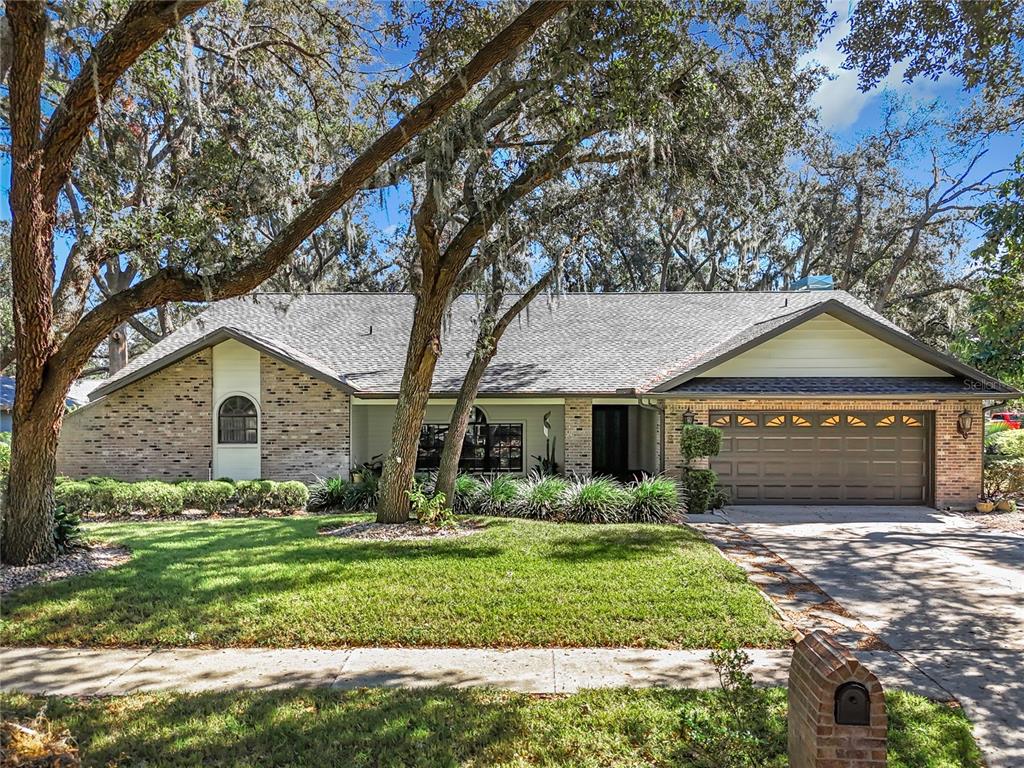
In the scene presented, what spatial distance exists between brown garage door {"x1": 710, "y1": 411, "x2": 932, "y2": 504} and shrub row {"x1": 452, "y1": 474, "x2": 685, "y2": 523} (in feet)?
6.63

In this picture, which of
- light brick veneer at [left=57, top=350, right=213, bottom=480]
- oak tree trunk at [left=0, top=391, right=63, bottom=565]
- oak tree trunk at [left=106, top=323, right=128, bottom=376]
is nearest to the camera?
oak tree trunk at [left=0, top=391, right=63, bottom=565]

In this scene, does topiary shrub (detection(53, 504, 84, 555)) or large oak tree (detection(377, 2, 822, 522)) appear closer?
large oak tree (detection(377, 2, 822, 522))

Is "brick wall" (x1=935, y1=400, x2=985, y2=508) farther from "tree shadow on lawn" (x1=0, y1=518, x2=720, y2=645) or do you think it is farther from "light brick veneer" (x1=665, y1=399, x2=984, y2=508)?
"tree shadow on lawn" (x1=0, y1=518, x2=720, y2=645)

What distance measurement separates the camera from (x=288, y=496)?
12453 mm

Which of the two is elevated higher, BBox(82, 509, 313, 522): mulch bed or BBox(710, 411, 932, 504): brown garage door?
BBox(710, 411, 932, 504): brown garage door

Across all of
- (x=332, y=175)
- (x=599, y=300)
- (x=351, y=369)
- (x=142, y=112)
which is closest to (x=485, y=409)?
(x=351, y=369)

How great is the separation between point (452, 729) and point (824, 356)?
1194cm

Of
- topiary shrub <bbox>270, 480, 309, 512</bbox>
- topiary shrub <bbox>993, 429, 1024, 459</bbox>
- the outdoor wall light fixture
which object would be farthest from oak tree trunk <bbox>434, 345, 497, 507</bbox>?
topiary shrub <bbox>993, 429, 1024, 459</bbox>

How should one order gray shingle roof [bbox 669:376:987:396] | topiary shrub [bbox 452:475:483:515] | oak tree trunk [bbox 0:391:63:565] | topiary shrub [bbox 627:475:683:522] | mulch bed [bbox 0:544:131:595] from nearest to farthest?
mulch bed [bbox 0:544:131:595], oak tree trunk [bbox 0:391:63:565], topiary shrub [bbox 627:475:683:522], topiary shrub [bbox 452:475:483:515], gray shingle roof [bbox 669:376:987:396]

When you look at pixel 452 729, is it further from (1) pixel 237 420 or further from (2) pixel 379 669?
(1) pixel 237 420

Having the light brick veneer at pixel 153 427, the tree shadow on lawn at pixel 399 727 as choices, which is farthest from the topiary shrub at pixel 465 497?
the tree shadow on lawn at pixel 399 727

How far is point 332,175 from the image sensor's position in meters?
10.8

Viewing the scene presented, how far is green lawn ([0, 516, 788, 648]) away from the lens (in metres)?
5.52

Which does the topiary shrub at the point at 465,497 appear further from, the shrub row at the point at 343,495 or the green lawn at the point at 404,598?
the green lawn at the point at 404,598
